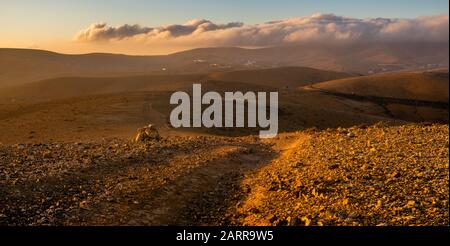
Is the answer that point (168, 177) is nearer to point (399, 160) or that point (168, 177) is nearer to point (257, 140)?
point (399, 160)

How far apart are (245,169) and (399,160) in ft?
20.0

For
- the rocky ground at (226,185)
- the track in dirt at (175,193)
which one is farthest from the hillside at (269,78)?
the track in dirt at (175,193)

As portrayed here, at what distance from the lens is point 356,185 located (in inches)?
562

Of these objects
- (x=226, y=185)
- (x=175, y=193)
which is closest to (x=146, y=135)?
(x=226, y=185)

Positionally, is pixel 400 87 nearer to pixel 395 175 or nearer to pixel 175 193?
pixel 395 175

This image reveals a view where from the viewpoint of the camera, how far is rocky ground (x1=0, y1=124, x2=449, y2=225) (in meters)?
11.7

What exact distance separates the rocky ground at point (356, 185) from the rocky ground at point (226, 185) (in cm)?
3

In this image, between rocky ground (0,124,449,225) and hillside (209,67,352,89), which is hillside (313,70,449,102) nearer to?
hillside (209,67,352,89)

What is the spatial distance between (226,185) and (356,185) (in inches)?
182

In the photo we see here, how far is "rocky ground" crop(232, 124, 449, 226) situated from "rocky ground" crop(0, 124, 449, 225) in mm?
33

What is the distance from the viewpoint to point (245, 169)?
1958cm

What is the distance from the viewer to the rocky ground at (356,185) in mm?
11602
